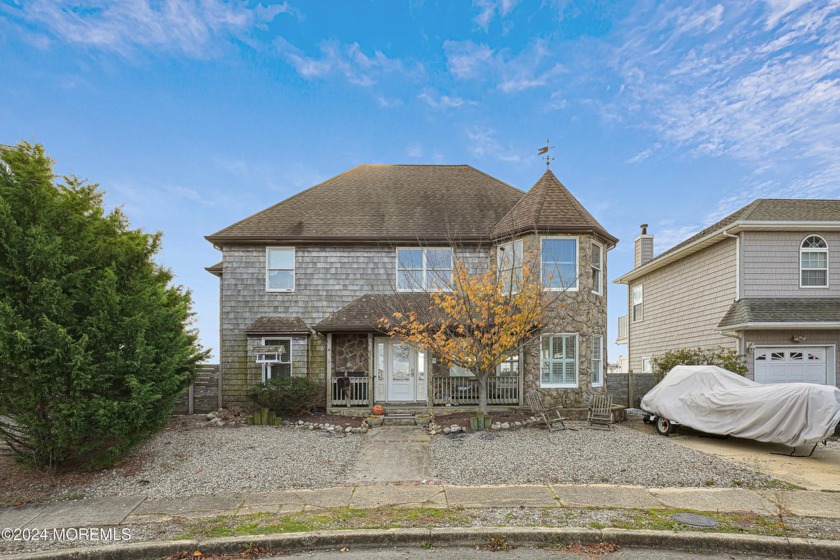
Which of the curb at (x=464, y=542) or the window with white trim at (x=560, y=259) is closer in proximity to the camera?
the curb at (x=464, y=542)

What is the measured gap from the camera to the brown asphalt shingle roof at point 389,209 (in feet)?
46.9

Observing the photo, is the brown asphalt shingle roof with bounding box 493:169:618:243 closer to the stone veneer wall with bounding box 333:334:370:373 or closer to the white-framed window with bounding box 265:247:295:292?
the stone veneer wall with bounding box 333:334:370:373

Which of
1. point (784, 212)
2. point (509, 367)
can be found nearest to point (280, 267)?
point (509, 367)

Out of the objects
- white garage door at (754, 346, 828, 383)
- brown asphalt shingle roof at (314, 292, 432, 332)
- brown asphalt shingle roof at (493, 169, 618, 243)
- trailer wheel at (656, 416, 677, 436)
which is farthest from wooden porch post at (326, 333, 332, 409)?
white garage door at (754, 346, 828, 383)

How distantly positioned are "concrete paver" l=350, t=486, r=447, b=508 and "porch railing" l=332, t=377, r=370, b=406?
6.38 metres

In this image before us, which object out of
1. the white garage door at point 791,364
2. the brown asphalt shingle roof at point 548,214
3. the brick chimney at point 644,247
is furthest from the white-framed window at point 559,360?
the brick chimney at point 644,247

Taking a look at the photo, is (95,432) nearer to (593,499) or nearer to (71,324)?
(71,324)

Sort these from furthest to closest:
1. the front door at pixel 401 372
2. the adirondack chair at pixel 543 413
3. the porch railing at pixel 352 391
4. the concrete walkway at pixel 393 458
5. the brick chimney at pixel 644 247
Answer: the brick chimney at pixel 644 247 → the front door at pixel 401 372 → the porch railing at pixel 352 391 → the adirondack chair at pixel 543 413 → the concrete walkway at pixel 393 458

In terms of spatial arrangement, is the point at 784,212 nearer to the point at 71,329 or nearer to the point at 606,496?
the point at 606,496

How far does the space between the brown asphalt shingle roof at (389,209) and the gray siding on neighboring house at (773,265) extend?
7.41 metres

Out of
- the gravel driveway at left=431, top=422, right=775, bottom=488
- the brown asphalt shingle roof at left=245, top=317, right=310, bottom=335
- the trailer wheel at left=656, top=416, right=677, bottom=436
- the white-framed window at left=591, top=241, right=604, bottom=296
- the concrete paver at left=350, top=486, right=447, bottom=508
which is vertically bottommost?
the trailer wheel at left=656, top=416, right=677, bottom=436

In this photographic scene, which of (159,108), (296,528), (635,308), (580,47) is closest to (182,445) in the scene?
(296,528)

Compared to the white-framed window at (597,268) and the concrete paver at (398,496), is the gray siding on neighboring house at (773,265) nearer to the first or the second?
the white-framed window at (597,268)

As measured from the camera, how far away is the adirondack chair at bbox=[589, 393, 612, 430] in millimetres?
11805
